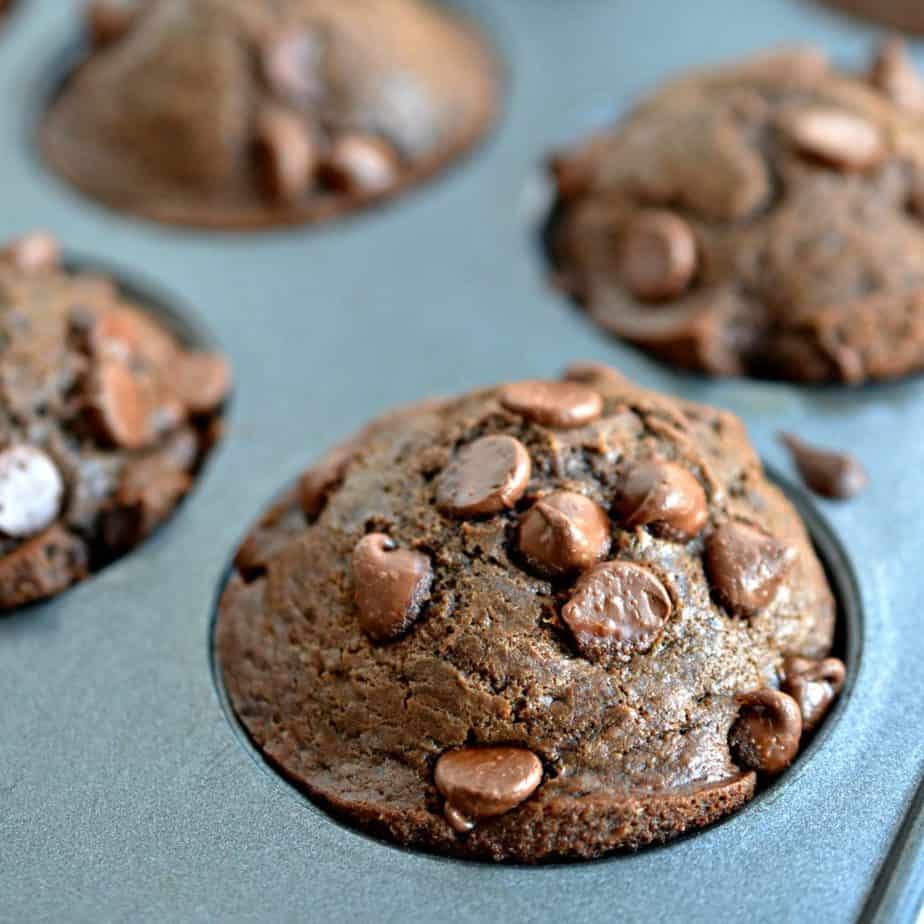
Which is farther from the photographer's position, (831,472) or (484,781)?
(831,472)

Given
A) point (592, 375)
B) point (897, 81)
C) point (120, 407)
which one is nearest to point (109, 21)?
point (120, 407)

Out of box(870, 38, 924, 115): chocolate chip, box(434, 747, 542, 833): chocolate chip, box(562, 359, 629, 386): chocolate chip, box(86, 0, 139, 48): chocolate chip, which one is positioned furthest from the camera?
box(86, 0, 139, 48): chocolate chip

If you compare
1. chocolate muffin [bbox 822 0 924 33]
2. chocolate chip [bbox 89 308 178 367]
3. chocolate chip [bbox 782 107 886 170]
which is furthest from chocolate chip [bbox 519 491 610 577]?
chocolate muffin [bbox 822 0 924 33]

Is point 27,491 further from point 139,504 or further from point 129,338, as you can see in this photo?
point 129,338

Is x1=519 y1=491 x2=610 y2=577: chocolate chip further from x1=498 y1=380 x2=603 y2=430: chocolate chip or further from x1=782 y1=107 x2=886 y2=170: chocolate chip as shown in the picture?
x1=782 y1=107 x2=886 y2=170: chocolate chip

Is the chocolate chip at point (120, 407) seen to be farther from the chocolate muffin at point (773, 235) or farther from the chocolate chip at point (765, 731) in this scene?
the chocolate chip at point (765, 731)

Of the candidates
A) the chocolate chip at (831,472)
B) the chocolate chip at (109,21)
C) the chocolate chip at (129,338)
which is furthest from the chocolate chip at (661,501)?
the chocolate chip at (109,21)
